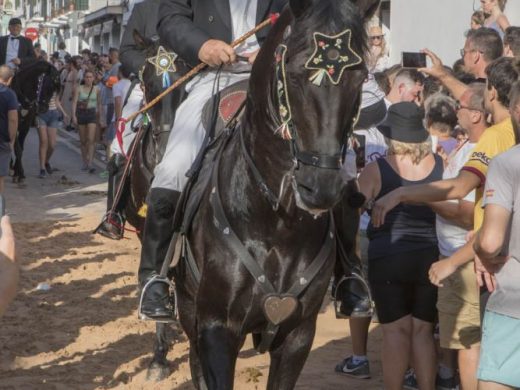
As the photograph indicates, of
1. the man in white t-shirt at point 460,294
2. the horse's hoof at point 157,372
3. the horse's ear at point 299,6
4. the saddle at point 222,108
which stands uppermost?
the horse's ear at point 299,6

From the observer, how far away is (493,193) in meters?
5.06

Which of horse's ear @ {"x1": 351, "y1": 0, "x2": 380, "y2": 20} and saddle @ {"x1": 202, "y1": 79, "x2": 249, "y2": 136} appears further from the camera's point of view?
saddle @ {"x1": 202, "y1": 79, "x2": 249, "y2": 136}

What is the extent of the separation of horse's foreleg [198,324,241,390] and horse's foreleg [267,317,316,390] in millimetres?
261

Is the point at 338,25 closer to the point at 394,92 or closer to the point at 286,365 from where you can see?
the point at 286,365

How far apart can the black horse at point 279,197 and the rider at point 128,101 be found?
3.59 metres

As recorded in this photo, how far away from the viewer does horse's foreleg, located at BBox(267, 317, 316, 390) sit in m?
5.43

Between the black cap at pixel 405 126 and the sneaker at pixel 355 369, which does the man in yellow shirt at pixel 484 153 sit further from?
the sneaker at pixel 355 369

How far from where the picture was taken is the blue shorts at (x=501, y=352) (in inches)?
196

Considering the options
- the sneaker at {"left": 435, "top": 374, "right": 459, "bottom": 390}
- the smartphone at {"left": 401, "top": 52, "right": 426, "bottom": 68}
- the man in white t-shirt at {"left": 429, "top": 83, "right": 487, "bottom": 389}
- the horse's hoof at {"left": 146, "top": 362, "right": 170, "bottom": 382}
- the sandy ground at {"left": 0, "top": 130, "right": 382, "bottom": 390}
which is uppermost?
the smartphone at {"left": 401, "top": 52, "right": 426, "bottom": 68}

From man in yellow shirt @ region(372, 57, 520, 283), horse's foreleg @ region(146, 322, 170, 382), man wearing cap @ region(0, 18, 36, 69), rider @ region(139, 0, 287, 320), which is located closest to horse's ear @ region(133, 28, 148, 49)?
horse's foreleg @ region(146, 322, 170, 382)

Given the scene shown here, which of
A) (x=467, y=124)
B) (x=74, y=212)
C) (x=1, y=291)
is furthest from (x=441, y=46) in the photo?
(x=1, y=291)

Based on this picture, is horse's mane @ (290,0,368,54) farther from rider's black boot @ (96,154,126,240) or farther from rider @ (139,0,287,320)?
rider's black boot @ (96,154,126,240)

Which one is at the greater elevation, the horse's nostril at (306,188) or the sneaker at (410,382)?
the horse's nostril at (306,188)

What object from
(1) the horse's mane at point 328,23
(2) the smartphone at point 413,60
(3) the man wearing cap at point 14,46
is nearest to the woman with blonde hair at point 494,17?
(2) the smartphone at point 413,60
